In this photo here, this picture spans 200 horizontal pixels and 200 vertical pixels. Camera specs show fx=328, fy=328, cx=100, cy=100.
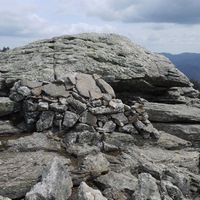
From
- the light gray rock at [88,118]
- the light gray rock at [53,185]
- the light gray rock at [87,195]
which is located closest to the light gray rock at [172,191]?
the light gray rock at [87,195]

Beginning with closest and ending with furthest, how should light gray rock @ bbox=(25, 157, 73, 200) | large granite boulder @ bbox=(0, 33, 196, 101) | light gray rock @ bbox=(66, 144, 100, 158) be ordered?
light gray rock @ bbox=(25, 157, 73, 200), light gray rock @ bbox=(66, 144, 100, 158), large granite boulder @ bbox=(0, 33, 196, 101)

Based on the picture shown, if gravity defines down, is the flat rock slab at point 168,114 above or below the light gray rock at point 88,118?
below

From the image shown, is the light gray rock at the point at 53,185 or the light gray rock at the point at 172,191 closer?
the light gray rock at the point at 53,185

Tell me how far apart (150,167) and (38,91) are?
7.70 meters

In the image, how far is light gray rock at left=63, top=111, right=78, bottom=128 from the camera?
17.6 m

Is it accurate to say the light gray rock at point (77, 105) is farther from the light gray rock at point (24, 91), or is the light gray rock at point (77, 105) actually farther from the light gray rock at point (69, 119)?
the light gray rock at point (24, 91)

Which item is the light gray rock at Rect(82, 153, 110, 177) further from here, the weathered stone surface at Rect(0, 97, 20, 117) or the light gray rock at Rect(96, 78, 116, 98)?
the weathered stone surface at Rect(0, 97, 20, 117)

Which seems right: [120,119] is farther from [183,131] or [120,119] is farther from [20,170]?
[20,170]

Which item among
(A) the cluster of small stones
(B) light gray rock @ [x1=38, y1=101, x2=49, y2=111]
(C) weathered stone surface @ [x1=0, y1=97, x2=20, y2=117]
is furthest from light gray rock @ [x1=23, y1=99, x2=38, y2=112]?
(C) weathered stone surface @ [x1=0, y1=97, x2=20, y2=117]

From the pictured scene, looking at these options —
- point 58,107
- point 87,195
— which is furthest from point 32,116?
point 87,195

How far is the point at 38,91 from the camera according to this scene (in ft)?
61.5

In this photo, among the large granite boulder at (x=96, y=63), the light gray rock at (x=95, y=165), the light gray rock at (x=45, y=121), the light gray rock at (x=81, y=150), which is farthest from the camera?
the large granite boulder at (x=96, y=63)

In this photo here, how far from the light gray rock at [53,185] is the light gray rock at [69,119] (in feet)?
15.0

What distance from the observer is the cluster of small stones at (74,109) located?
17859 mm
